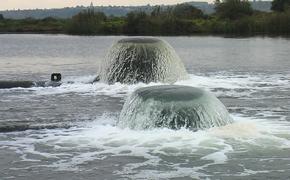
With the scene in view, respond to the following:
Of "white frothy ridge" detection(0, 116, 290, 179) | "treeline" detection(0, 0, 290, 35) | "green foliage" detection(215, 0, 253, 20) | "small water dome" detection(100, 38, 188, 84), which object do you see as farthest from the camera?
"green foliage" detection(215, 0, 253, 20)

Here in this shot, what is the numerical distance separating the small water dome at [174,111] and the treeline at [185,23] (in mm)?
70571

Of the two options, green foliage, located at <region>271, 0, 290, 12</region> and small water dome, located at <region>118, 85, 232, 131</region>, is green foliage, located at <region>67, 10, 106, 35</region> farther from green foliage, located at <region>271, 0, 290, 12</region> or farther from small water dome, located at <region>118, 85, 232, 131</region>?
small water dome, located at <region>118, 85, 232, 131</region>

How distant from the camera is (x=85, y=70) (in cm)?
3603

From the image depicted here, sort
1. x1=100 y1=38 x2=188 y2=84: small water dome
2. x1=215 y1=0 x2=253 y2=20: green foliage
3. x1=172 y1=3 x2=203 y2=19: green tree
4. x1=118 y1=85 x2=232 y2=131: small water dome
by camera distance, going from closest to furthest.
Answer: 1. x1=118 y1=85 x2=232 y2=131: small water dome
2. x1=100 y1=38 x2=188 y2=84: small water dome
3. x1=215 y1=0 x2=253 y2=20: green foliage
4. x1=172 y1=3 x2=203 y2=19: green tree

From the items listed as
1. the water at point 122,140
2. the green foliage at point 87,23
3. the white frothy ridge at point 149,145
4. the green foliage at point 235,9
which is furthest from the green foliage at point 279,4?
the white frothy ridge at point 149,145

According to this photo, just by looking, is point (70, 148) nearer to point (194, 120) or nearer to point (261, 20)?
point (194, 120)

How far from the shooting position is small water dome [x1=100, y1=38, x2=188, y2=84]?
86.5ft

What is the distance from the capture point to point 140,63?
2642 cm

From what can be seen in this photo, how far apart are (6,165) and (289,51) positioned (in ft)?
127

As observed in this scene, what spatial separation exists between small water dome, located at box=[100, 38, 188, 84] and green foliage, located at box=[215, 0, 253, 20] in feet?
270

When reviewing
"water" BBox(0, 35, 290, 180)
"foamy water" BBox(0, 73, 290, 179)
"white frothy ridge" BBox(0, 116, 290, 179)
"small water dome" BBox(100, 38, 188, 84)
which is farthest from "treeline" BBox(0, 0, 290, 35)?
"white frothy ridge" BBox(0, 116, 290, 179)

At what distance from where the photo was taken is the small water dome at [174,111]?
16109 mm

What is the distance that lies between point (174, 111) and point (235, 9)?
9465 cm

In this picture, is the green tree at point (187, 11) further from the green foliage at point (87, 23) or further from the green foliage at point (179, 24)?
the green foliage at point (87, 23)
